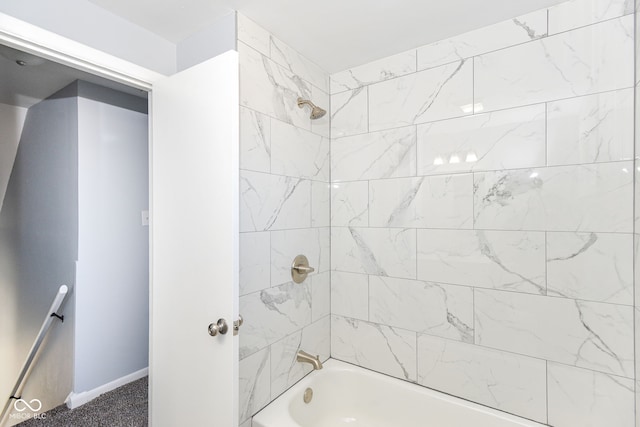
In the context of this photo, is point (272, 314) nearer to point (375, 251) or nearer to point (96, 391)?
point (375, 251)

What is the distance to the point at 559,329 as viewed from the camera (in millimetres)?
1364

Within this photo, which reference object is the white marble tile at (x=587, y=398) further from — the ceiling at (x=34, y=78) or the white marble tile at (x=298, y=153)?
the ceiling at (x=34, y=78)

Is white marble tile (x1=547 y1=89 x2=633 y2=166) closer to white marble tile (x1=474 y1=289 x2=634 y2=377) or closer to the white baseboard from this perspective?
white marble tile (x1=474 y1=289 x2=634 y2=377)

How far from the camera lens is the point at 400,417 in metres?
1.72

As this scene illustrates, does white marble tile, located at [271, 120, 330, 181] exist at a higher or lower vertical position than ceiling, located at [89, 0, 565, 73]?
lower

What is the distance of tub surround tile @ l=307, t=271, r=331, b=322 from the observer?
1892 millimetres

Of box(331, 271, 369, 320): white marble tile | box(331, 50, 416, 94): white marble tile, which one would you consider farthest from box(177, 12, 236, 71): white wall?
box(331, 271, 369, 320): white marble tile

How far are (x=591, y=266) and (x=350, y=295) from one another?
3.99ft

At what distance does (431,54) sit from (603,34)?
711 mm

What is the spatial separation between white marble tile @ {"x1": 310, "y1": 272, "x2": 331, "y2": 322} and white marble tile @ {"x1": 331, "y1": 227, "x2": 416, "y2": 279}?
114 millimetres

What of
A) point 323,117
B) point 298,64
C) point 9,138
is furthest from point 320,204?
point 9,138

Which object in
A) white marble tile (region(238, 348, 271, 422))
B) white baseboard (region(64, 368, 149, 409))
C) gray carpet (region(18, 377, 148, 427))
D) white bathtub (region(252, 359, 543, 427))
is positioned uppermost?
white marble tile (region(238, 348, 271, 422))

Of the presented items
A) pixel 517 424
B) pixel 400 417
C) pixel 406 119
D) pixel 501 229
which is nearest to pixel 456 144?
pixel 406 119

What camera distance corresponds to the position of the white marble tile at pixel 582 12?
1.25 m
